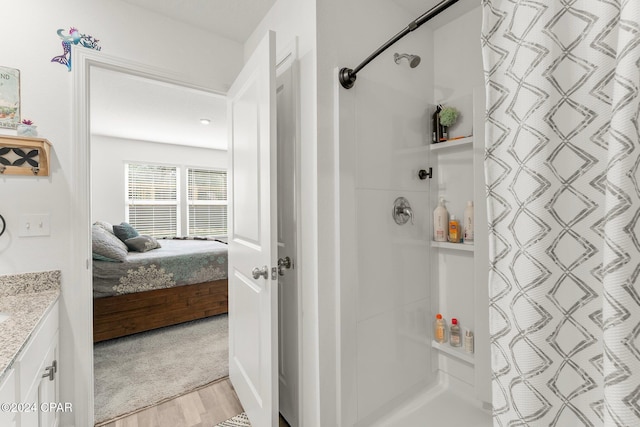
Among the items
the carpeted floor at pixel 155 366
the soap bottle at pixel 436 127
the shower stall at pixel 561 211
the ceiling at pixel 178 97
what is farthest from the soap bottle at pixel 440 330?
the ceiling at pixel 178 97

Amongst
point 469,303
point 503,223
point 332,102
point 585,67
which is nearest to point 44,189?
point 332,102

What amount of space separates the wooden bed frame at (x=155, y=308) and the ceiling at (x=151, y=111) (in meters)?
2.05

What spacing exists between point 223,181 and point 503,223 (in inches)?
246

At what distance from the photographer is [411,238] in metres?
1.72

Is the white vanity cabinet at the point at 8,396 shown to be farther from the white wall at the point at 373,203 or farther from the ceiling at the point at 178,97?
the ceiling at the point at 178,97

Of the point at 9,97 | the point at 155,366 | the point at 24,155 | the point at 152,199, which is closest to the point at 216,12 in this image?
the point at 9,97

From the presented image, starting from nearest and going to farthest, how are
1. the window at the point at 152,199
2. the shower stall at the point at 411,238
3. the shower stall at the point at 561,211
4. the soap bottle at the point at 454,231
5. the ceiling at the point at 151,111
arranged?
the shower stall at the point at 561,211
the shower stall at the point at 411,238
the soap bottle at the point at 454,231
the ceiling at the point at 151,111
the window at the point at 152,199

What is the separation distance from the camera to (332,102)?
1.38m

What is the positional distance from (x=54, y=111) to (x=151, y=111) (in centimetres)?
246

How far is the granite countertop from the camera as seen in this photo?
871mm

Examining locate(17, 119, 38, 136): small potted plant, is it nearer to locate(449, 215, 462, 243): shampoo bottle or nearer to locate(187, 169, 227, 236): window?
locate(449, 215, 462, 243): shampoo bottle

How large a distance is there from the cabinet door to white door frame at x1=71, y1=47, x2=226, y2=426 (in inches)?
4.4

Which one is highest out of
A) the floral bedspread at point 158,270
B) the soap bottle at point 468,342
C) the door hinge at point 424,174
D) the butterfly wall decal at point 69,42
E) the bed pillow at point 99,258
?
the butterfly wall decal at point 69,42

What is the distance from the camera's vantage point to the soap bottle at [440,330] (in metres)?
1.83
